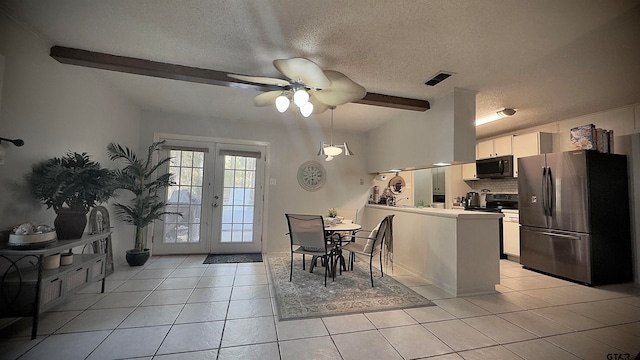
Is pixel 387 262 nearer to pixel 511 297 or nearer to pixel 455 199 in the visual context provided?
pixel 511 297

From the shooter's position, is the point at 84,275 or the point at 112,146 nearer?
the point at 84,275

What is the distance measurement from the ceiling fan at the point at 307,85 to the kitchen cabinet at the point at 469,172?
4157 mm

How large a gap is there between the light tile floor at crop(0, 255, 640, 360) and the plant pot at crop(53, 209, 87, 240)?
2.31 feet

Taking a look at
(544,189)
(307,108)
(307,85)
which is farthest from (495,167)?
(307,85)

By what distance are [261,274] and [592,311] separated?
3721 mm

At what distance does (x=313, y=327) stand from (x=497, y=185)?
4.92 m

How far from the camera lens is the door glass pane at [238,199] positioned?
4750 mm

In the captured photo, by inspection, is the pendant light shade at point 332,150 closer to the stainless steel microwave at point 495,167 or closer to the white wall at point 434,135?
the white wall at point 434,135

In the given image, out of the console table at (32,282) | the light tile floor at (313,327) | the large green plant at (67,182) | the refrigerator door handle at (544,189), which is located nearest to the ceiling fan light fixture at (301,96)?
the light tile floor at (313,327)

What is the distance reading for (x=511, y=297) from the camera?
288 cm

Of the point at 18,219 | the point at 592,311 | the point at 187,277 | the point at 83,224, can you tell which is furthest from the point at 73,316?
the point at 592,311

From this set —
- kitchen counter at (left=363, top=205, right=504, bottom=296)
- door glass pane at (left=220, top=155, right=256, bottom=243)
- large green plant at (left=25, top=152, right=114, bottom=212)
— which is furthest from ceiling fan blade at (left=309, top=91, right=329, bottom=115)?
door glass pane at (left=220, top=155, right=256, bottom=243)

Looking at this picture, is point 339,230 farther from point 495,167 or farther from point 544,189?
point 495,167

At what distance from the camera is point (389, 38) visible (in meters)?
2.16
